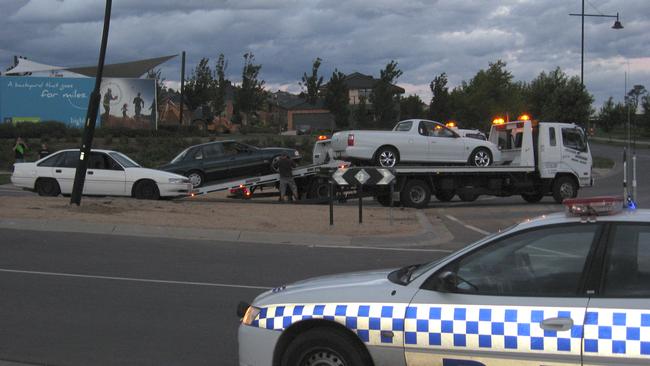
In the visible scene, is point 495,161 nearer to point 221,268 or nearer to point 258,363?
point 221,268

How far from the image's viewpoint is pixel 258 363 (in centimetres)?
473

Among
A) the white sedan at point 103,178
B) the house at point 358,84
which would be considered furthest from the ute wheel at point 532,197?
the house at point 358,84

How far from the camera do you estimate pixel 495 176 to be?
2170cm

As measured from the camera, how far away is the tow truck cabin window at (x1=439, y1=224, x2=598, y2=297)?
4.20 meters

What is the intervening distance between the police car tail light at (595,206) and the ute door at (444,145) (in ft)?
54.3

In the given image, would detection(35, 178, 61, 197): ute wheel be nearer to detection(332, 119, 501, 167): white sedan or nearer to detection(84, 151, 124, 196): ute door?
detection(84, 151, 124, 196): ute door

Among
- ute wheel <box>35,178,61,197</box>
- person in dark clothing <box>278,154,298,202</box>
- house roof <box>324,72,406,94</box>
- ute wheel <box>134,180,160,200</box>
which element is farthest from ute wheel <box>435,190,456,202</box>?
house roof <box>324,72,406,94</box>

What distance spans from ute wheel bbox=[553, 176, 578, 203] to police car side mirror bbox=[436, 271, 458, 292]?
18.6 m

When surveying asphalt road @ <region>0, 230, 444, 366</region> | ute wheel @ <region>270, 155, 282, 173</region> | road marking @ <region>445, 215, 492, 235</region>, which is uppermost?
ute wheel @ <region>270, 155, 282, 173</region>

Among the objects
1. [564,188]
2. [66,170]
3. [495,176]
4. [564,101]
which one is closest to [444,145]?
[495,176]

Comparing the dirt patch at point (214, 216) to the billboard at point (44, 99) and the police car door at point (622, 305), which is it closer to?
the police car door at point (622, 305)

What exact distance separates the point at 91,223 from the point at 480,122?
46.7m

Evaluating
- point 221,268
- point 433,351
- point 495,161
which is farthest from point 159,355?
point 495,161

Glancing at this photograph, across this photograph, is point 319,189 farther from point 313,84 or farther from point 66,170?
point 313,84
